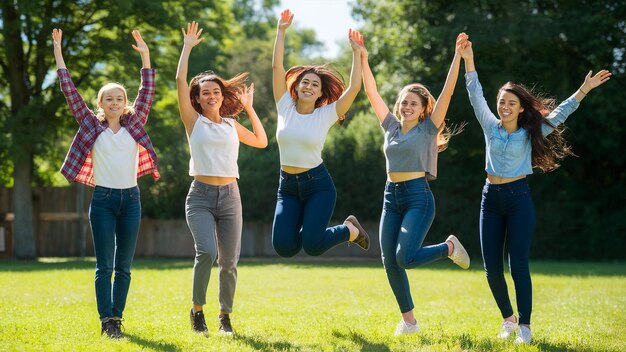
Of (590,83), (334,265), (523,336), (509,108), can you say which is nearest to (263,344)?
(523,336)

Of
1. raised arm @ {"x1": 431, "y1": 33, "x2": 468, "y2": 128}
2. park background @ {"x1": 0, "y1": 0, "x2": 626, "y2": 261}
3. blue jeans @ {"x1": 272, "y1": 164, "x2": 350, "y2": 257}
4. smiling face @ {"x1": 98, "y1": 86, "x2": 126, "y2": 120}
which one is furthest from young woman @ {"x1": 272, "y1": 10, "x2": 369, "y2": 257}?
park background @ {"x1": 0, "y1": 0, "x2": 626, "y2": 261}

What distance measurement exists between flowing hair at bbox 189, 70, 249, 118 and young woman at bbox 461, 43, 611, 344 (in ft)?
7.22

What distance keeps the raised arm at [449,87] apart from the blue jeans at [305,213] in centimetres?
115

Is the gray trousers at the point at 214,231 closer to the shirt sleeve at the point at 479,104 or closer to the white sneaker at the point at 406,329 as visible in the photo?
the white sneaker at the point at 406,329

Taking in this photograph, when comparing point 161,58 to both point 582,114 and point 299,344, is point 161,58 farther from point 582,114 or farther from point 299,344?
point 299,344

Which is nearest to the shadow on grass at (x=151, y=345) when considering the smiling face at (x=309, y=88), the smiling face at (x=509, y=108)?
the smiling face at (x=309, y=88)

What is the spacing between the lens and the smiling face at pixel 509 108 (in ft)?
24.4

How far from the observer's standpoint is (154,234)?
26.4 m

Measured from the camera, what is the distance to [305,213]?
755 centimetres

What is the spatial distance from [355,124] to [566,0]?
24.8 feet

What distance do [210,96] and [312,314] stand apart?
3286mm

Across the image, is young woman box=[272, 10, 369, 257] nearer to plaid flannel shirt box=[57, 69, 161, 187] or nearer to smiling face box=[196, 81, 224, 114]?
smiling face box=[196, 81, 224, 114]

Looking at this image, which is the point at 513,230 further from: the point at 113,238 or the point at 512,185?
the point at 113,238

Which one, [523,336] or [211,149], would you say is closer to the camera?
[523,336]
